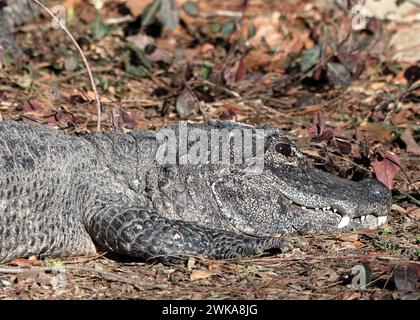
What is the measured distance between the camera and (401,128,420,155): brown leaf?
685 centimetres

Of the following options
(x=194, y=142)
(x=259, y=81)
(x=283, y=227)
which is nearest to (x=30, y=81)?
(x=259, y=81)

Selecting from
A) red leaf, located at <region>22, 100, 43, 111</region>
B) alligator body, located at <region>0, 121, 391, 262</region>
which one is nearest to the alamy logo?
alligator body, located at <region>0, 121, 391, 262</region>

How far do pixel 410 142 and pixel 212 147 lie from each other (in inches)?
77.0

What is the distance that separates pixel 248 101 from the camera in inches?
311

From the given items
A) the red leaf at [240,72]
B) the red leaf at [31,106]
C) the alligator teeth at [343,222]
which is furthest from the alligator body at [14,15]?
the alligator teeth at [343,222]

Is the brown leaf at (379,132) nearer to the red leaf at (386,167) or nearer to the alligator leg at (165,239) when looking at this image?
the red leaf at (386,167)

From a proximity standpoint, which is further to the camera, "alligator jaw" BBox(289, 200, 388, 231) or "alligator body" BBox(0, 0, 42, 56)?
"alligator body" BBox(0, 0, 42, 56)

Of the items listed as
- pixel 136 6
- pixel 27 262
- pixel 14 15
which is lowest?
pixel 27 262

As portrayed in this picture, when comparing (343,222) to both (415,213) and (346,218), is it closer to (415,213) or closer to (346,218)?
(346,218)

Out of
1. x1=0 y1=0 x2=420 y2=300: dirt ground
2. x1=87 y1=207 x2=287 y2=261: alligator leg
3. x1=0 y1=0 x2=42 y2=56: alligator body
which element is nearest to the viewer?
x1=0 y1=0 x2=420 y2=300: dirt ground

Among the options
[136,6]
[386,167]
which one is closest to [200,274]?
[386,167]

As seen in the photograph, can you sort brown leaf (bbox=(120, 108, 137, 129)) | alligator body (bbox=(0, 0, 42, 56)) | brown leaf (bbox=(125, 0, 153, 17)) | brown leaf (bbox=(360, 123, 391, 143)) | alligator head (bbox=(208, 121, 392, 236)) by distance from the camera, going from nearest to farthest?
alligator head (bbox=(208, 121, 392, 236)) → brown leaf (bbox=(120, 108, 137, 129)) → brown leaf (bbox=(360, 123, 391, 143)) → alligator body (bbox=(0, 0, 42, 56)) → brown leaf (bbox=(125, 0, 153, 17))

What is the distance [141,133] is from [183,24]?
450 centimetres

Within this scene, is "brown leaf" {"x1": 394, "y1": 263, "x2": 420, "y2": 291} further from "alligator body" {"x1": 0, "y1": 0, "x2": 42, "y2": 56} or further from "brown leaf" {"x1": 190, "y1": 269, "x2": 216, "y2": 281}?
"alligator body" {"x1": 0, "y1": 0, "x2": 42, "y2": 56}
